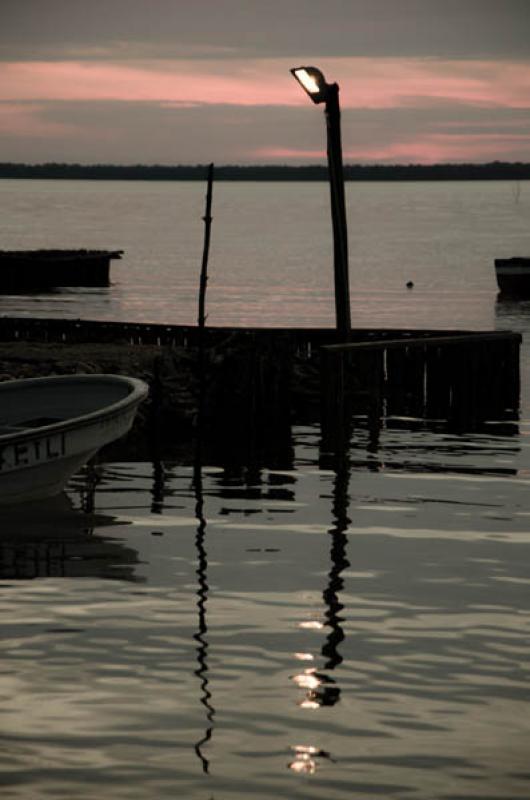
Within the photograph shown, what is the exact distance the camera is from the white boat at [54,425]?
19.5 metres

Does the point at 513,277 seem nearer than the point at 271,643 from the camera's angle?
No

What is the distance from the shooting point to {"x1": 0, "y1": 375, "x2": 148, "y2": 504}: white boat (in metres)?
19.5

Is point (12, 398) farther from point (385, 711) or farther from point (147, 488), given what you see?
point (385, 711)

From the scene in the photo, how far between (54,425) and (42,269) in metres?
67.1

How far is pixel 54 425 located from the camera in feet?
65.2

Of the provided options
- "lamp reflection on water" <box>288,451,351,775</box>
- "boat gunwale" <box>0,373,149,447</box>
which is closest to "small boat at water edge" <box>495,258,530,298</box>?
"boat gunwale" <box>0,373,149,447</box>

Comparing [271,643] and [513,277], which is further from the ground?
[513,277]

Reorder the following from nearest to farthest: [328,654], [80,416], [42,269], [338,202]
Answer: [328,654]
[80,416]
[338,202]
[42,269]

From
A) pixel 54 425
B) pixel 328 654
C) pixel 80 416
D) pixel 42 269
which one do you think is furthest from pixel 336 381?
pixel 42 269

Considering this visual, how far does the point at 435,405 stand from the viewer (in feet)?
101

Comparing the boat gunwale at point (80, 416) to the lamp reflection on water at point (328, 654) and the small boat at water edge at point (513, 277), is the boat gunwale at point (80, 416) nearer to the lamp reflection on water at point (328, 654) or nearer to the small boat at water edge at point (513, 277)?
the lamp reflection on water at point (328, 654)

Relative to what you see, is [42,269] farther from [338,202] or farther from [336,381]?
[336,381]

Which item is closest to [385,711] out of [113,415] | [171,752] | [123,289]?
[171,752]

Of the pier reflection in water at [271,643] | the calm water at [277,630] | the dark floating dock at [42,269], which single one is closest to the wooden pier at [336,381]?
the calm water at [277,630]
